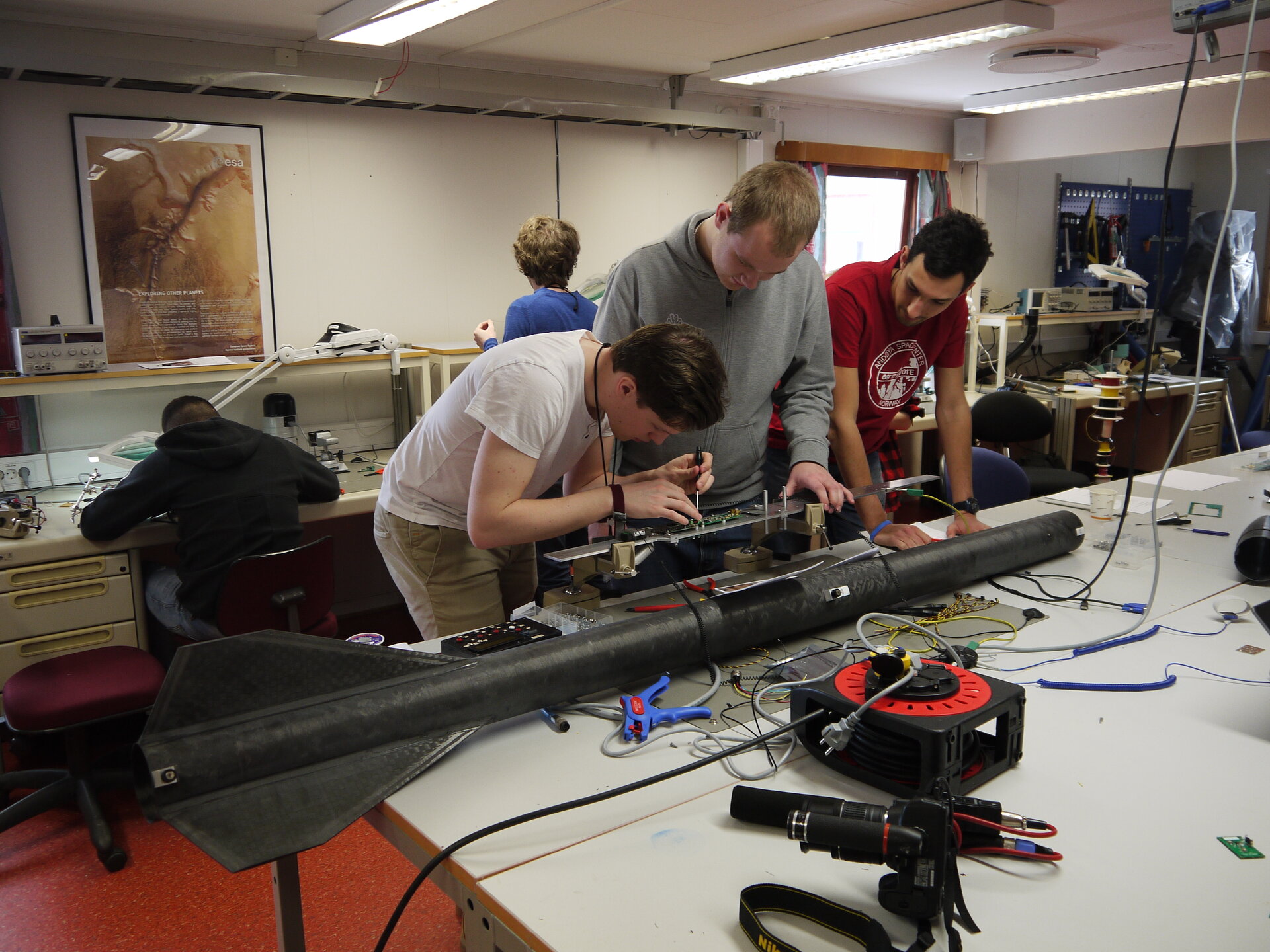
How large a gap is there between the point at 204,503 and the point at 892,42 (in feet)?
9.69

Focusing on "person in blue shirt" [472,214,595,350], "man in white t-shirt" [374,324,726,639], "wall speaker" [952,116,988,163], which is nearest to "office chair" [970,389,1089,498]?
"person in blue shirt" [472,214,595,350]

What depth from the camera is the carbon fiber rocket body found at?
3.53 feet

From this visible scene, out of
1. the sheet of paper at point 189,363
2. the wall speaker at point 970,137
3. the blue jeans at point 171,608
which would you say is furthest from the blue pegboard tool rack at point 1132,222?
the blue jeans at point 171,608

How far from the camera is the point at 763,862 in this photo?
1.04 metres

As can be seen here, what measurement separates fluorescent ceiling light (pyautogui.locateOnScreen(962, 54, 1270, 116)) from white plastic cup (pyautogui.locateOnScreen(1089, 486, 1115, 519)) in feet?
8.90

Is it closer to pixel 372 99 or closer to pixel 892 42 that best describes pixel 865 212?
pixel 892 42

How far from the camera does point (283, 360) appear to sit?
339cm

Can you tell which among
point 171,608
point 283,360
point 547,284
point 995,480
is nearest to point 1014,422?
point 995,480

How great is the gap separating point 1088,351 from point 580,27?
194 inches

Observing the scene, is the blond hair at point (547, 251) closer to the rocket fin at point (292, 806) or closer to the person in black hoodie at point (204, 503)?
the person in black hoodie at point (204, 503)

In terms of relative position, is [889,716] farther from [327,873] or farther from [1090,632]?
[327,873]

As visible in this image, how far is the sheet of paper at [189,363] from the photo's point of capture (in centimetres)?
328

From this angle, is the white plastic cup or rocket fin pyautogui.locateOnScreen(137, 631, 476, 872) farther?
the white plastic cup

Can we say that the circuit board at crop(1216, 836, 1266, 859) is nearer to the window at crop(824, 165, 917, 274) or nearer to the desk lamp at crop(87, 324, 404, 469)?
the desk lamp at crop(87, 324, 404, 469)
